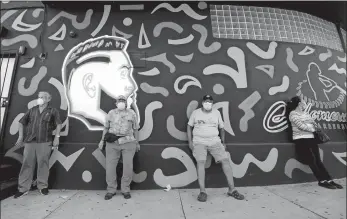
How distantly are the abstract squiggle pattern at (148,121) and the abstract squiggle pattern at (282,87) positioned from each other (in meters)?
2.53

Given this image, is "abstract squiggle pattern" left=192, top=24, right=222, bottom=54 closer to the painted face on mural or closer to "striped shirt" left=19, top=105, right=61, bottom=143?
the painted face on mural

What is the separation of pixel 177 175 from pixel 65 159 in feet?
7.71

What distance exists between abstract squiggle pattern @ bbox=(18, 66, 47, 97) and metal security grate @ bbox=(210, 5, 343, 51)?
4.06 meters

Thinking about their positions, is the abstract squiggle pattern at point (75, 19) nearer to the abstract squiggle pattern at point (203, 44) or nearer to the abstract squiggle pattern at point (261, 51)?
the abstract squiggle pattern at point (203, 44)

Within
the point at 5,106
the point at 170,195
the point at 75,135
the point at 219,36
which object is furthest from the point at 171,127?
the point at 5,106

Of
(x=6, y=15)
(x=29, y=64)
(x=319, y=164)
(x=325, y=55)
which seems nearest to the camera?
(x=319, y=164)

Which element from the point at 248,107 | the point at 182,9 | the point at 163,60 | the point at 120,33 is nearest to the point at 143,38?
the point at 120,33

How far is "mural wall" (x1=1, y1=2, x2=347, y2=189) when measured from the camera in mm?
4066

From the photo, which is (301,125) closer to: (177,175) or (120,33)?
(177,175)

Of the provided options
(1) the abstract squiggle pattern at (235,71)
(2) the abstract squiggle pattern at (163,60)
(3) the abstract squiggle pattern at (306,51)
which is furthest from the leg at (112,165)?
(3) the abstract squiggle pattern at (306,51)

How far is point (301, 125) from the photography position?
13.1 ft

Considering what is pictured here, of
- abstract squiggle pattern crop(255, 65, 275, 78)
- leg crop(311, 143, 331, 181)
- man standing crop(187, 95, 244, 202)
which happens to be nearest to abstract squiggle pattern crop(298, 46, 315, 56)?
abstract squiggle pattern crop(255, 65, 275, 78)

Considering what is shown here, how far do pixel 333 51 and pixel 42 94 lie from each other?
7081mm

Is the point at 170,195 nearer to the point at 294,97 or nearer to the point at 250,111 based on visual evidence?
the point at 250,111
